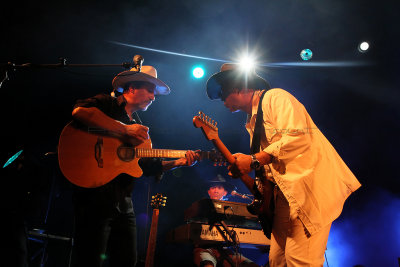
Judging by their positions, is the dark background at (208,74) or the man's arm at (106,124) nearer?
the man's arm at (106,124)

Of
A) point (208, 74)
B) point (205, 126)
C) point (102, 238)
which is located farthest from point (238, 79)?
point (208, 74)

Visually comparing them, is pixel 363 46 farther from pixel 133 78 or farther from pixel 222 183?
pixel 133 78

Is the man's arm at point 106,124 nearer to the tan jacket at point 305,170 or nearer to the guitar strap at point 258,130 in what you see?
the guitar strap at point 258,130

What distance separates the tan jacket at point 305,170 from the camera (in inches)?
90.0

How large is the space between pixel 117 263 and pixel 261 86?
108 inches

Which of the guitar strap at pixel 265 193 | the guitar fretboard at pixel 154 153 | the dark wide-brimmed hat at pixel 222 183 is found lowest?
the guitar strap at pixel 265 193

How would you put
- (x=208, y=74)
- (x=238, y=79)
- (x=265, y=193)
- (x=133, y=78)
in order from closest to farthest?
(x=265, y=193), (x=238, y=79), (x=133, y=78), (x=208, y=74)

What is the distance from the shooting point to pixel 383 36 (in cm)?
683

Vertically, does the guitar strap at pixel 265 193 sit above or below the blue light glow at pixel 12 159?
below

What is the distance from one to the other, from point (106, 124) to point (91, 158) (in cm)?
44

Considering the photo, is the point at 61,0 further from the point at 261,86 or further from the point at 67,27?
the point at 261,86

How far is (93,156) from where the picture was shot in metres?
3.15

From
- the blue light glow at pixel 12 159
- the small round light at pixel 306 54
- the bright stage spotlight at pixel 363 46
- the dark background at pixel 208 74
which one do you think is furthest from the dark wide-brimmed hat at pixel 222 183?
the bright stage spotlight at pixel 363 46

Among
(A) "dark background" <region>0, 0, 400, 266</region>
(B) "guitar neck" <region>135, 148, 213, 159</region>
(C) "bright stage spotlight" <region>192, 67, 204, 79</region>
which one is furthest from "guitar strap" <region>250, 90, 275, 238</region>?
(C) "bright stage spotlight" <region>192, 67, 204, 79</region>
